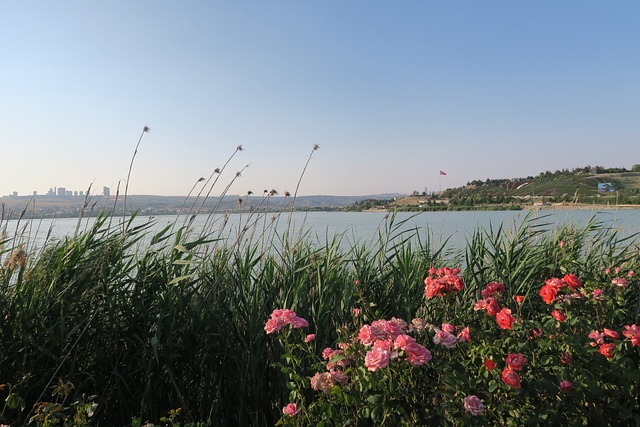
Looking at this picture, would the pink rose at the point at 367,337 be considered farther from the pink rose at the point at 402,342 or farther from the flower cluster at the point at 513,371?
the flower cluster at the point at 513,371

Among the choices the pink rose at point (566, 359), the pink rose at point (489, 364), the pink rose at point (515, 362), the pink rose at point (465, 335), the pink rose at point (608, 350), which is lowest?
the pink rose at point (566, 359)

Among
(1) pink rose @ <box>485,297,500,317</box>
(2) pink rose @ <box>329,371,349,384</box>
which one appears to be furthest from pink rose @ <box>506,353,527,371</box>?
(2) pink rose @ <box>329,371,349,384</box>

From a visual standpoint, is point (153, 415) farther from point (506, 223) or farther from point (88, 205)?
point (506, 223)

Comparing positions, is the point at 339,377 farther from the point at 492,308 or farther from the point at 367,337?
the point at 492,308

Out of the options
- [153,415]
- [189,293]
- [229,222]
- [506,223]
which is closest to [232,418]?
[153,415]

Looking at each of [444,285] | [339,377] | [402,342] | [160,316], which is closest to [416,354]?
[402,342]

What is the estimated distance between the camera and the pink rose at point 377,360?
1524 millimetres

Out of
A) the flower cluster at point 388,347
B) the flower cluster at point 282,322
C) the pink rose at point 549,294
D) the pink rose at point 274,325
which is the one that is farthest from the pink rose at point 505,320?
the pink rose at point 274,325

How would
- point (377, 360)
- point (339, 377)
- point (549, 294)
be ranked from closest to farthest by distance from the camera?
point (377, 360)
point (339, 377)
point (549, 294)

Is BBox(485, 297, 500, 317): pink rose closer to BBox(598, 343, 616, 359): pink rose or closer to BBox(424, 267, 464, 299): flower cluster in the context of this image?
BBox(424, 267, 464, 299): flower cluster

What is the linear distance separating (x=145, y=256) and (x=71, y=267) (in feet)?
1.52

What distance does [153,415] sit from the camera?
2520 mm

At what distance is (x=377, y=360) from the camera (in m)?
1.53

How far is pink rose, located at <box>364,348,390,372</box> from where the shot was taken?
60.0 inches
